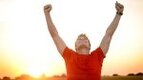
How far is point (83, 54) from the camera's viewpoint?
5.74 meters

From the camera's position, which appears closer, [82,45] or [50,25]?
[82,45]

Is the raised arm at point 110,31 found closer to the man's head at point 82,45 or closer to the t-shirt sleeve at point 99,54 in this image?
the t-shirt sleeve at point 99,54

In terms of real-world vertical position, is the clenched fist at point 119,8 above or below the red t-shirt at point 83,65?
above

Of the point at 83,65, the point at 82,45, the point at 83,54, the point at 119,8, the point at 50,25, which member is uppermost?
the point at 119,8

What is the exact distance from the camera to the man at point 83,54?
5.55m

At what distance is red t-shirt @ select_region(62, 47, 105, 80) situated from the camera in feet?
18.1

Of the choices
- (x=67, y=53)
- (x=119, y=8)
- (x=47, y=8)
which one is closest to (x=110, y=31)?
(x=119, y=8)

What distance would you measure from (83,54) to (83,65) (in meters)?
0.21

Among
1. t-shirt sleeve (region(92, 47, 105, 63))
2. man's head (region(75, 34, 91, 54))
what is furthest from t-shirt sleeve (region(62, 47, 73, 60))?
t-shirt sleeve (region(92, 47, 105, 63))

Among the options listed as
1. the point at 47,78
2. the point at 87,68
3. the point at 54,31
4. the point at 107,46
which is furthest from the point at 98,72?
the point at 47,78

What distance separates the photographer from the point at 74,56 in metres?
5.73

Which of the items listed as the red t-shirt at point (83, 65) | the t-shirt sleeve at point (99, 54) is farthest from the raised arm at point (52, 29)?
the t-shirt sleeve at point (99, 54)

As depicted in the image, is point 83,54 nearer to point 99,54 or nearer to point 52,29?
point 99,54

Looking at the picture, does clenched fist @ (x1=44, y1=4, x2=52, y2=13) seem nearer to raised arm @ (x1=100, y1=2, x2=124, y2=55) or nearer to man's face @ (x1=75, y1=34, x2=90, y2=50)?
man's face @ (x1=75, y1=34, x2=90, y2=50)
